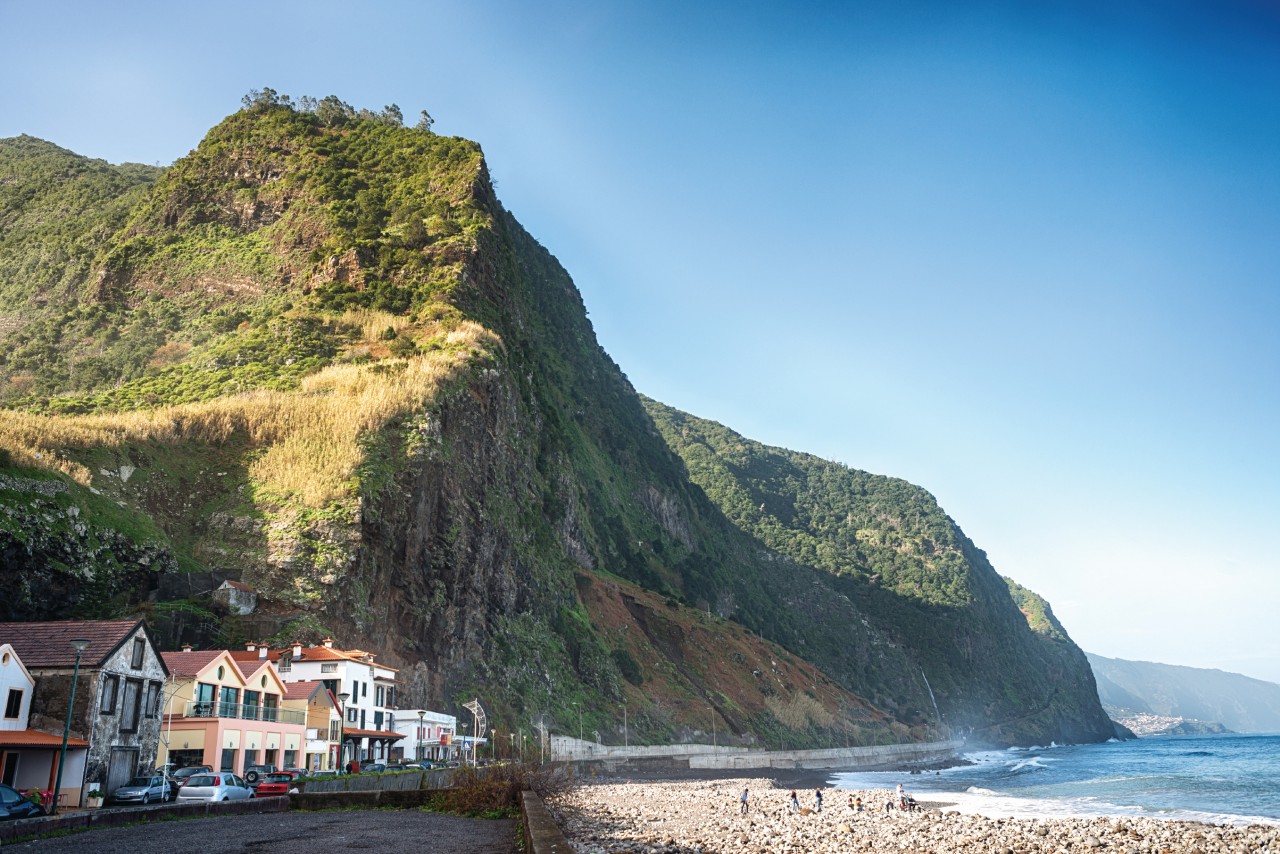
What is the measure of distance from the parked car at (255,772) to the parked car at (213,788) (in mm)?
3151

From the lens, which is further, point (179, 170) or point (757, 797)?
point (179, 170)

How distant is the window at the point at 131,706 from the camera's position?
97.7ft

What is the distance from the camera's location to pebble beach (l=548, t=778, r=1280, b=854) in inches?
933

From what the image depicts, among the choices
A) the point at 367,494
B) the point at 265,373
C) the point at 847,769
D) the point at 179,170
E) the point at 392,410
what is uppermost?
the point at 179,170

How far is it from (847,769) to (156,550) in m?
76.4

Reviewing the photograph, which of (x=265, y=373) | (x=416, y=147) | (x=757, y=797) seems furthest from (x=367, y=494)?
(x=416, y=147)

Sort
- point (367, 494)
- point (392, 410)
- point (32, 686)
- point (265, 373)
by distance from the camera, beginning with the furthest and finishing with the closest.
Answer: point (265, 373)
point (392, 410)
point (367, 494)
point (32, 686)

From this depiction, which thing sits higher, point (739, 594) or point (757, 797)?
point (739, 594)

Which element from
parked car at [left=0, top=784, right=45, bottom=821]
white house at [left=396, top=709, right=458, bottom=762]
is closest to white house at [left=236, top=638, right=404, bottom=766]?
white house at [left=396, top=709, right=458, bottom=762]

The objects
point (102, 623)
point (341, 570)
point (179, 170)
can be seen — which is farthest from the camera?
point (179, 170)

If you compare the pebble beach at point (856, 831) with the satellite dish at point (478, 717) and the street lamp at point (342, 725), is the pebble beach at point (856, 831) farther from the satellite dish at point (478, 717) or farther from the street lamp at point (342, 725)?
the satellite dish at point (478, 717)

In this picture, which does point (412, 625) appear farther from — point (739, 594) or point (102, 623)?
point (739, 594)

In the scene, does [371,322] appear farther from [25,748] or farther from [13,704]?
[25,748]

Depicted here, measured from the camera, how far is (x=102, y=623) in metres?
30.7
